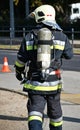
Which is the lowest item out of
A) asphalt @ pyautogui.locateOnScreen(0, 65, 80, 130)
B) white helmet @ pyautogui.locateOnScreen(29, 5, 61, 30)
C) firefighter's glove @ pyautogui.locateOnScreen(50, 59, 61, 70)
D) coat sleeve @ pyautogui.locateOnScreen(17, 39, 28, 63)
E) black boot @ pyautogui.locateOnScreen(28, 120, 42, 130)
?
asphalt @ pyautogui.locateOnScreen(0, 65, 80, 130)

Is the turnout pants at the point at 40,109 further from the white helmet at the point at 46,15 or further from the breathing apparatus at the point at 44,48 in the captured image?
the white helmet at the point at 46,15

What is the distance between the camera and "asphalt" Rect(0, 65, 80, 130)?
7.45m

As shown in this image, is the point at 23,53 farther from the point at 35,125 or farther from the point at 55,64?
the point at 35,125

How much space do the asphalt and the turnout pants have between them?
130 cm

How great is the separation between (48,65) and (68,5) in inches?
1548

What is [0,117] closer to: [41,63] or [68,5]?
[41,63]

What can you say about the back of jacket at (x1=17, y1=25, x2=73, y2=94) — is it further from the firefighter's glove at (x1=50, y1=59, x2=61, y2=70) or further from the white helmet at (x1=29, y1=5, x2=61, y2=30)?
the white helmet at (x1=29, y1=5, x2=61, y2=30)

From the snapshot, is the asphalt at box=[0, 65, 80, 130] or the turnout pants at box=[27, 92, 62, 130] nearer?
the turnout pants at box=[27, 92, 62, 130]

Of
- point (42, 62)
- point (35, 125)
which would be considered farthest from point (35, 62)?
point (35, 125)

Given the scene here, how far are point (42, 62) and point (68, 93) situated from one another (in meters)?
5.14

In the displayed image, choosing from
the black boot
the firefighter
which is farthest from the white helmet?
the black boot

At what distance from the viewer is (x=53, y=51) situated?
5.64 metres

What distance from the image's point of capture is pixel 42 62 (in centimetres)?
545

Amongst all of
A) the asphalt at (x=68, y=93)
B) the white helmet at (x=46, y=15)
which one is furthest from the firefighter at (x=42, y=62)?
the asphalt at (x=68, y=93)
